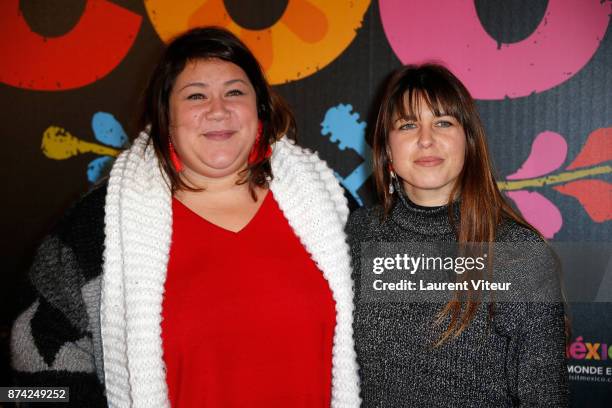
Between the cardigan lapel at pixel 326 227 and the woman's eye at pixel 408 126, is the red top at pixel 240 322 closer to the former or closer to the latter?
the cardigan lapel at pixel 326 227

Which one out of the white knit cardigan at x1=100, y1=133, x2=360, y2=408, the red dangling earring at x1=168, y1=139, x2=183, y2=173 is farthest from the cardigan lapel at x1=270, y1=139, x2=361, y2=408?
the red dangling earring at x1=168, y1=139, x2=183, y2=173

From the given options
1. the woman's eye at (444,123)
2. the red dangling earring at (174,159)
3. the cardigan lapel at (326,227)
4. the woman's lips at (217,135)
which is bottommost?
the cardigan lapel at (326,227)

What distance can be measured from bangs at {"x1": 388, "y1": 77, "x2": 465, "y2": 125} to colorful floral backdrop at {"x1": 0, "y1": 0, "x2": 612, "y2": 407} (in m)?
0.36

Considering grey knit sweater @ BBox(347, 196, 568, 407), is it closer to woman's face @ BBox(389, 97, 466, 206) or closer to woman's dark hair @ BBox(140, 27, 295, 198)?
woman's face @ BBox(389, 97, 466, 206)

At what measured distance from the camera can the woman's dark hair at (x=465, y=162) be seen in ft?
3.58

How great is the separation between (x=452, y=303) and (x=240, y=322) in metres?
0.49

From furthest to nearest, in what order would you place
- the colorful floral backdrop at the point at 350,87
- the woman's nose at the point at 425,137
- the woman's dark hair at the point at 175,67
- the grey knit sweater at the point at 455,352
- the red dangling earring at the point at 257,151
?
the colorful floral backdrop at the point at 350,87
the red dangling earring at the point at 257,151
the woman's dark hair at the point at 175,67
the woman's nose at the point at 425,137
the grey knit sweater at the point at 455,352

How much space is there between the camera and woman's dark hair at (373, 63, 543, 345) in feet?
3.58

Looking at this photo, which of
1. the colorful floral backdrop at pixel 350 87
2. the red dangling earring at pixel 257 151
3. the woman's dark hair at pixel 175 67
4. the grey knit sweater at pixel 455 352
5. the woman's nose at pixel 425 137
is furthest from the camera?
the colorful floral backdrop at pixel 350 87

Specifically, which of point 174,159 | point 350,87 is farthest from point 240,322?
point 350,87

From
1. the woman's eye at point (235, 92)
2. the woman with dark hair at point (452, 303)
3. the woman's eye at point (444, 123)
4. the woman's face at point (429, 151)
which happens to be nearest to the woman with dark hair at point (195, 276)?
the woman's eye at point (235, 92)

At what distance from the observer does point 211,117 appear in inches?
46.0

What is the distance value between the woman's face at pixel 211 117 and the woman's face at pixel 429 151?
0.39 m

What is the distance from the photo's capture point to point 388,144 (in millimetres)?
1225
